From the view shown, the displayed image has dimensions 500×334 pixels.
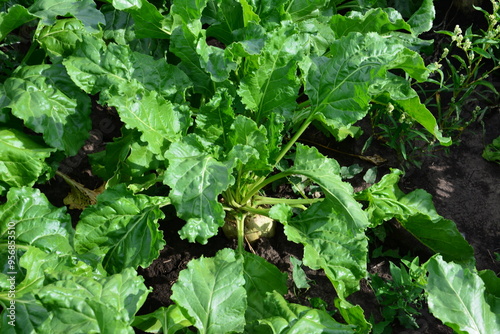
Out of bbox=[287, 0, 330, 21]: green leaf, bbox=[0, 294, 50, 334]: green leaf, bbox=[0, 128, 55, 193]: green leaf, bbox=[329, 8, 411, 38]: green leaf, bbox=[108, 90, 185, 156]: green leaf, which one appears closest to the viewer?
bbox=[0, 294, 50, 334]: green leaf

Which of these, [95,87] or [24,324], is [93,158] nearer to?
[95,87]

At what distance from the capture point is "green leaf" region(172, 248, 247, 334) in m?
2.03

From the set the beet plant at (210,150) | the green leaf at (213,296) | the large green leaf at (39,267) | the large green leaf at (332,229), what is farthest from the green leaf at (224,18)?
the large green leaf at (39,267)

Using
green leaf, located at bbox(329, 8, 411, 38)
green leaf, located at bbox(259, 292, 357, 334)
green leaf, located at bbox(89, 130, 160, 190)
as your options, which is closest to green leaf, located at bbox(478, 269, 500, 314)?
green leaf, located at bbox(259, 292, 357, 334)

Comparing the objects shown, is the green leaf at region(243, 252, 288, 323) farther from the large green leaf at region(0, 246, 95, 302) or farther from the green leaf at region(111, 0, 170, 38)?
the green leaf at region(111, 0, 170, 38)

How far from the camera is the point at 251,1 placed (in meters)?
2.73

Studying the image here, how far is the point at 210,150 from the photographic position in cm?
255

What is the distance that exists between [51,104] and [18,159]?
313 millimetres

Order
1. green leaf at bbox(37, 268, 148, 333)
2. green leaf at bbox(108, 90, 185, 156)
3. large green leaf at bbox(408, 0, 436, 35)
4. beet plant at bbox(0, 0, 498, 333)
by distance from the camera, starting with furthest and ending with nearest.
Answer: large green leaf at bbox(408, 0, 436, 35), green leaf at bbox(108, 90, 185, 156), beet plant at bbox(0, 0, 498, 333), green leaf at bbox(37, 268, 148, 333)

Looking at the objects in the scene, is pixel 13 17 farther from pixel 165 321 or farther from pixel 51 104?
pixel 165 321

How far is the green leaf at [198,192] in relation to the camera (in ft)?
7.27

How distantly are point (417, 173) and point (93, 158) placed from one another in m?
1.93

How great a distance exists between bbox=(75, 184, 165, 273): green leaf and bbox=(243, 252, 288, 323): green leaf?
51 cm

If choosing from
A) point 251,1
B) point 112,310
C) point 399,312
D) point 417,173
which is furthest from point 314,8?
point 112,310
